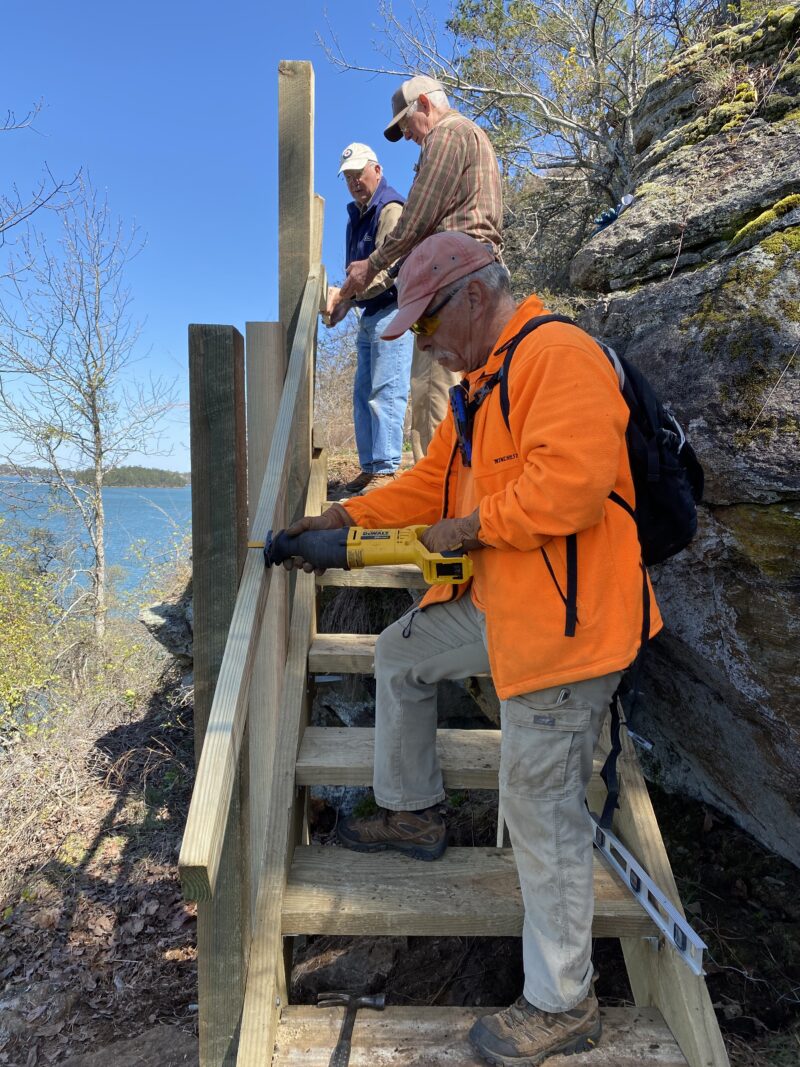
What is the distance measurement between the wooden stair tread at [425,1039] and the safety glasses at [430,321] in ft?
6.27

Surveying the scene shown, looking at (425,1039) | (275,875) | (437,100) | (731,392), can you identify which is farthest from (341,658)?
(437,100)

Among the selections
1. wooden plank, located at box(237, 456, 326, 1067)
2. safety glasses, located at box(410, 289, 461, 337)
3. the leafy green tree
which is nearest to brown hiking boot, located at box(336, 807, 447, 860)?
wooden plank, located at box(237, 456, 326, 1067)

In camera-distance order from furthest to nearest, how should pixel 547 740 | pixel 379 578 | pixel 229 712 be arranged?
1. pixel 379 578
2. pixel 547 740
3. pixel 229 712

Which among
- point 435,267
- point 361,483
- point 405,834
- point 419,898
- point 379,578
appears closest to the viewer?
point 435,267

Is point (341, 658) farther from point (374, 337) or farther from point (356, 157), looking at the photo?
point (356, 157)

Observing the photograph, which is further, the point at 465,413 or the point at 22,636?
the point at 22,636

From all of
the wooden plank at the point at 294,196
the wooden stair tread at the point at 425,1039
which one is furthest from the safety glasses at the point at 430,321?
the wooden stair tread at the point at 425,1039

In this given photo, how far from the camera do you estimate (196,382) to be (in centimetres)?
178

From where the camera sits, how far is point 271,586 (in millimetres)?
2449

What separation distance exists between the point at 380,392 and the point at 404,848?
2661 mm

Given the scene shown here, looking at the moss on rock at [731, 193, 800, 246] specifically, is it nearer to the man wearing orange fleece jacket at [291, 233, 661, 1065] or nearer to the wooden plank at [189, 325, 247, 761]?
the man wearing orange fleece jacket at [291, 233, 661, 1065]

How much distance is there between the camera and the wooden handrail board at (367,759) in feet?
7.51

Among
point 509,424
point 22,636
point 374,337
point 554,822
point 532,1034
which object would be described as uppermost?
point 374,337

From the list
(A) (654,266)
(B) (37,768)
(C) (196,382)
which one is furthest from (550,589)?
(B) (37,768)
